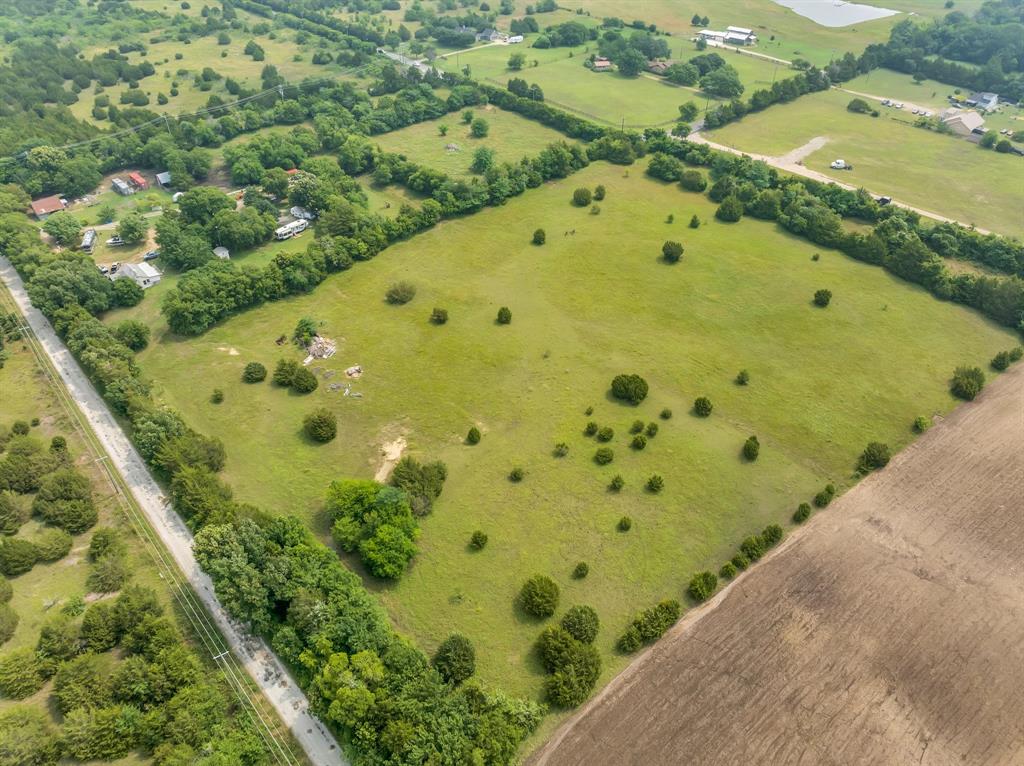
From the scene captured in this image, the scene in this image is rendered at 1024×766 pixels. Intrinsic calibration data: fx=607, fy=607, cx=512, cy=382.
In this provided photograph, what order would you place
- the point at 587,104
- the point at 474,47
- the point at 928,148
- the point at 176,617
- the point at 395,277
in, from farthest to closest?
the point at 474,47 < the point at 587,104 < the point at 928,148 < the point at 395,277 < the point at 176,617

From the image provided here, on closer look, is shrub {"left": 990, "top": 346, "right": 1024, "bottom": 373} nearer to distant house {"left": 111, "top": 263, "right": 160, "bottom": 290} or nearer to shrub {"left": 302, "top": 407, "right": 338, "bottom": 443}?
shrub {"left": 302, "top": 407, "right": 338, "bottom": 443}

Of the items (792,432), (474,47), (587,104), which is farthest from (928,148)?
(474,47)

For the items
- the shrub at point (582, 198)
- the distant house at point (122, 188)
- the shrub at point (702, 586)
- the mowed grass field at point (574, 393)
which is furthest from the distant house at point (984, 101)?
the distant house at point (122, 188)

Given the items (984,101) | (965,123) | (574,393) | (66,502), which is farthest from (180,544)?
(984,101)

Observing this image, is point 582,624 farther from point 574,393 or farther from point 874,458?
point 874,458

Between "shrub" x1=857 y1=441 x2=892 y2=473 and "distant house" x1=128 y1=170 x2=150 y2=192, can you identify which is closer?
"shrub" x1=857 y1=441 x2=892 y2=473

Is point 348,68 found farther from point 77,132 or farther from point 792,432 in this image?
point 792,432

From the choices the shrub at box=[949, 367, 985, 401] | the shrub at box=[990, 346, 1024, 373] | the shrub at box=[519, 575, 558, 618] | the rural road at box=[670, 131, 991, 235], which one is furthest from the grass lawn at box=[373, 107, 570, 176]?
the shrub at box=[519, 575, 558, 618]
